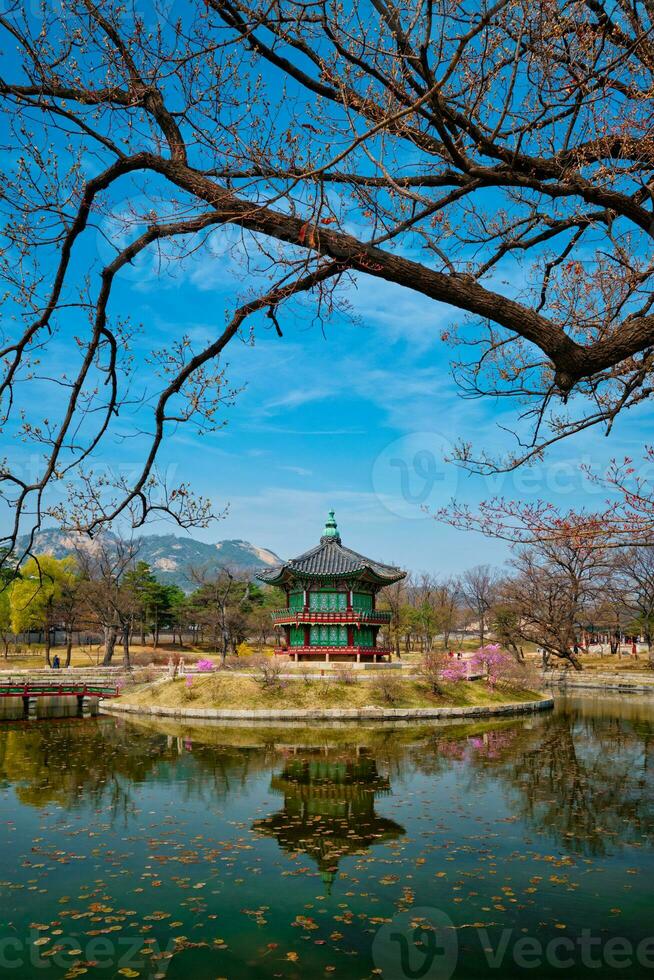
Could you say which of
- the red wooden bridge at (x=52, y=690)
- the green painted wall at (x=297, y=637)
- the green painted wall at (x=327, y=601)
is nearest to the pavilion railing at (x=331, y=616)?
the green painted wall at (x=327, y=601)

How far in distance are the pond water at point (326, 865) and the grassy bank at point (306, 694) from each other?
29.9 ft

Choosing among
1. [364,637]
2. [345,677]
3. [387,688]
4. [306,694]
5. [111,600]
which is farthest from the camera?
[111,600]

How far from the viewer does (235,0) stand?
4.03 metres

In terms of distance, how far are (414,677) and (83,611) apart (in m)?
38.2

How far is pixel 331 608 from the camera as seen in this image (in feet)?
122

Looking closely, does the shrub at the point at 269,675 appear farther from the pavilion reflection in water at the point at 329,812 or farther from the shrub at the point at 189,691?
the pavilion reflection in water at the point at 329,812

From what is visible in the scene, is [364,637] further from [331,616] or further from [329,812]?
[329,812]

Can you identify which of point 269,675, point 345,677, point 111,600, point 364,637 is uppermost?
point 111,600

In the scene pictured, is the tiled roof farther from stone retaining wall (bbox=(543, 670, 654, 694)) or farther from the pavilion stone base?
stone retaining wall (bbox=(543, 670, 654, 694))

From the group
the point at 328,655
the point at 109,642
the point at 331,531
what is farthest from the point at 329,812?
the point at 109,642

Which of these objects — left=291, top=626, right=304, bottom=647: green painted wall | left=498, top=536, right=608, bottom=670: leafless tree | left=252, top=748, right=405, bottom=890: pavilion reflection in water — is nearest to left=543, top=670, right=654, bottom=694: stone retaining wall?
left=498, top=536, right=608, bottom=670: leafless tree

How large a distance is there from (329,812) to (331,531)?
3123 centimetres

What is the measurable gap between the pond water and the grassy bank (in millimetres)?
9122

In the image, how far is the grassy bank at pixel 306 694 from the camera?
27.3m
